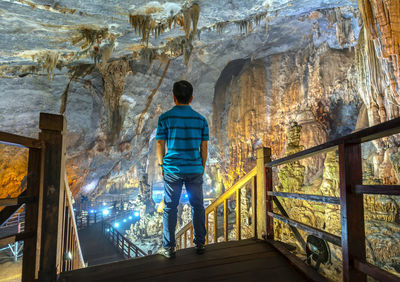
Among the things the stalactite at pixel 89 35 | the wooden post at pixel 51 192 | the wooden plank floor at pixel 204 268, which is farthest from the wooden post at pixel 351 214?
the stalactite at pixel 89 35

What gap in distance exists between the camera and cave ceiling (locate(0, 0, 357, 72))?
505 centimetres

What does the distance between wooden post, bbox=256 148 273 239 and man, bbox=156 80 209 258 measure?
0.77m

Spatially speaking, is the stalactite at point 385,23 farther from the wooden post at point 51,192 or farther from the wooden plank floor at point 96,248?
the wooden plank floor at point 96,248

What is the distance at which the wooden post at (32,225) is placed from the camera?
1.59 meters

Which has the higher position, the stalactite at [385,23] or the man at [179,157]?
the stalactite at [385,23]

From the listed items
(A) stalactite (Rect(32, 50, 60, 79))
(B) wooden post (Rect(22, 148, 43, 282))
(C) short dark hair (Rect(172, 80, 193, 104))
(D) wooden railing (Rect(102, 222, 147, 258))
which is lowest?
(D) wooden railing (Rect(102, 222, 147, 258))

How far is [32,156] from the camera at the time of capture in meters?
1.65

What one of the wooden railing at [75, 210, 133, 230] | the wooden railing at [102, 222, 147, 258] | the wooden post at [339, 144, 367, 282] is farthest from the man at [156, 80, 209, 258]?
the wooden railing at [75, 210, 133, 230]

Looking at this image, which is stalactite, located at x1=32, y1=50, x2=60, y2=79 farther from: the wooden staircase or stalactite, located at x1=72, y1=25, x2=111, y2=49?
the wooden staircase

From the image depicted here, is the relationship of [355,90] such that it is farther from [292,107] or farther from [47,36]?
[47,36]

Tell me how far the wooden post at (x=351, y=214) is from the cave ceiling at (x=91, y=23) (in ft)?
18.1

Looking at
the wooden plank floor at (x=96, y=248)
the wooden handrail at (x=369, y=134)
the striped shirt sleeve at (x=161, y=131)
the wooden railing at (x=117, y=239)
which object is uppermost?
the striped shirt sleeve at (x=161, y=131)

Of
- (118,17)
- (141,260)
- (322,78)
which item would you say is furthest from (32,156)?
(322,78)

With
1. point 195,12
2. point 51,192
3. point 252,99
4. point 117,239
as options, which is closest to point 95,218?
point 117,239
